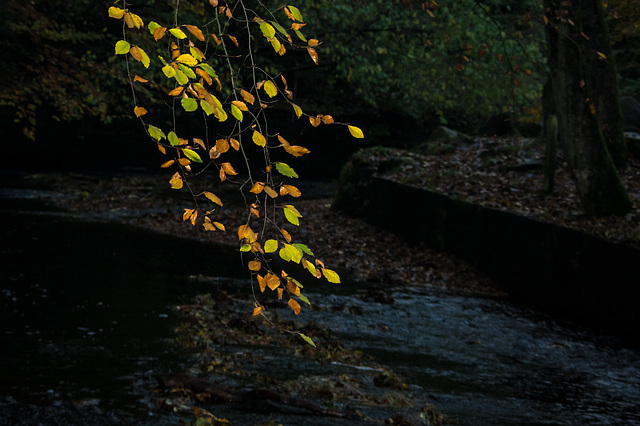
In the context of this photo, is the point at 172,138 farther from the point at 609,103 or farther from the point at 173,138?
the point at 609,103

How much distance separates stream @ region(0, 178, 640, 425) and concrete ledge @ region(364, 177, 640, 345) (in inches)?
14.7

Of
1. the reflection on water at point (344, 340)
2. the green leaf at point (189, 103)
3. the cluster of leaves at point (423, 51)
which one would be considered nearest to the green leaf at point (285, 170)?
the green leaf at point (189, 103)

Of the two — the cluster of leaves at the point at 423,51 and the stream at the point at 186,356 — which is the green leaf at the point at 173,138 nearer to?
the stream at the point at 186,356

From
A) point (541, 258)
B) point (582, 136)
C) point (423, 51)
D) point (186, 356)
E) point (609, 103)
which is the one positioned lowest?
point (186, 356)

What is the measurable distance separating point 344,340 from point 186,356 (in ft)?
6.33

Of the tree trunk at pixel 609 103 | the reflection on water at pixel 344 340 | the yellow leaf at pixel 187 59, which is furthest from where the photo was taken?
the tree trunk at pixel 609 103

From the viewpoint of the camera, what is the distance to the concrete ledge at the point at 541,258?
28.0 ft

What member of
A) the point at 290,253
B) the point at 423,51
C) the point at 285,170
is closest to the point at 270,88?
the point at 285,170

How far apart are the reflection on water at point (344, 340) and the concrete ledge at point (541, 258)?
438 millimetres

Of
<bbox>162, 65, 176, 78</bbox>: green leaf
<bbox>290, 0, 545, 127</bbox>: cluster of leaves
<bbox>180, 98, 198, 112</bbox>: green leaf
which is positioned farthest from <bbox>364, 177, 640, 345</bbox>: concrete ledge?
<bbox>162, 65, 176, 78</bbox>: green leaf

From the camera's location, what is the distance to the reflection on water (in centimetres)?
553

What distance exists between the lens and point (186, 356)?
20.7ft

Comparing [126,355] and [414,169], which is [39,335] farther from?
[414,169]

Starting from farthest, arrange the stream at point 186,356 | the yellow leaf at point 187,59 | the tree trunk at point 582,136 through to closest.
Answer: the tree trunk at point 582,136 → the stream at point 186,356 → the yellow leaf at point 187,59
